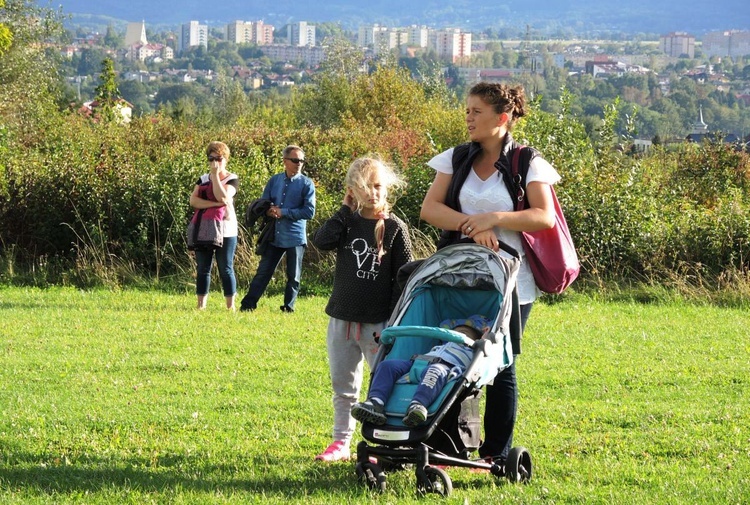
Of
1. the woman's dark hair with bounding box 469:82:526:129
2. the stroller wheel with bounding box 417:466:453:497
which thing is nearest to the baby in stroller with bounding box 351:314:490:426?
the stroller wheel with bounding box 417:466:453:497

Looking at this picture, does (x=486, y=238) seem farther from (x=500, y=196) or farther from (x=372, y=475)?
(x=372, y=475)

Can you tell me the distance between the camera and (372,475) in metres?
6.01

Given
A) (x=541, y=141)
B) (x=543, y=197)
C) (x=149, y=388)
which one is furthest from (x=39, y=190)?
(x=543, y=197)

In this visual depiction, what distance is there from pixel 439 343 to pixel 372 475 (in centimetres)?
83

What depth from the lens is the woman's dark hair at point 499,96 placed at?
20.2ft

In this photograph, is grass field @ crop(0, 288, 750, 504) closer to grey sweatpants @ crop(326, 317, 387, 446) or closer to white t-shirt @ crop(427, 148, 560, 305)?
grey sweatpants @ crop(326, 317, 387, 446)

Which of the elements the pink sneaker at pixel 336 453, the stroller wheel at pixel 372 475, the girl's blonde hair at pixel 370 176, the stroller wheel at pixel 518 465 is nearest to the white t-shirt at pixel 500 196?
the girl's blonde hair at pixel 370 176

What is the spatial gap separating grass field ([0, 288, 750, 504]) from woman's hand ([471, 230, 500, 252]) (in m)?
1.33

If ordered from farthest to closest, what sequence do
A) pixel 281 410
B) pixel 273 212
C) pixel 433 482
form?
pixel 273 212 < pixel 281 410 < pixel 433 482

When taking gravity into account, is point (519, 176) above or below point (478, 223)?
above

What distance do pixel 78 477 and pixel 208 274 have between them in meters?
6.89

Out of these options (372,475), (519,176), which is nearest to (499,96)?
(519,176)

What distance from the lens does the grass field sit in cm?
616

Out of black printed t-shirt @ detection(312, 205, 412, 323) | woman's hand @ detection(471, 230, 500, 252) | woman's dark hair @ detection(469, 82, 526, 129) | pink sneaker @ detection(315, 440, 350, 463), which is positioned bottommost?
pink sneaker @ detection(315, 440, 350, 463)
